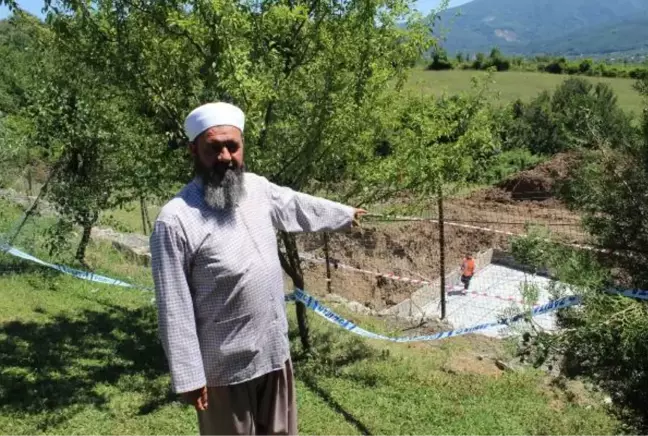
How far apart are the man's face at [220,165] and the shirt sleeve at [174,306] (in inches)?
10.6

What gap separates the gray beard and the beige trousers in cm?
89

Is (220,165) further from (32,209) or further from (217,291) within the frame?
(32,209)

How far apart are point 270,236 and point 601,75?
6956 centimetres

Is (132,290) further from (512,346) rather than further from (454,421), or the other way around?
(512,346)

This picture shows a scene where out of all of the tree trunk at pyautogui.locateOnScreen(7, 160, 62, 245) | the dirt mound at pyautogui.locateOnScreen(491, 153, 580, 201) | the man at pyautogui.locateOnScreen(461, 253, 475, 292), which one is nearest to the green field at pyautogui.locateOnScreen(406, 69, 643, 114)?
the dirt mound at pyautogui.locateOnScreen(491, 153, 580, 201)

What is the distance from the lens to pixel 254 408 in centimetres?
332

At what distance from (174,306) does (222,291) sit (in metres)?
0.24

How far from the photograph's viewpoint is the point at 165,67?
582cm

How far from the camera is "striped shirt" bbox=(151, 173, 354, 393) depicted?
9.57ft

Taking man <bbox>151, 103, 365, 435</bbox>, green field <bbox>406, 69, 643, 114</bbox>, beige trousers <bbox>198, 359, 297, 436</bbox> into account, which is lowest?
beige trousers <bbox>198, 359, 297, 436</bbox>

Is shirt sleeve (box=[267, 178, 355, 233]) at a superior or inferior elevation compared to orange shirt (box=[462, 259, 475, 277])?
superior

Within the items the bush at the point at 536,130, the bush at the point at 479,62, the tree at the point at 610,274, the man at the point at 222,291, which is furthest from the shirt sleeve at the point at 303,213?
the bush at the point at 479,62

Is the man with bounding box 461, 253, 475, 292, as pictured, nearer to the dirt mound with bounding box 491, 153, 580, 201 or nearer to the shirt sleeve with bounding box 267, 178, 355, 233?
the dirt mound with bounding box 491, 153, 580, 201

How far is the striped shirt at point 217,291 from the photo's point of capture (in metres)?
2.92
